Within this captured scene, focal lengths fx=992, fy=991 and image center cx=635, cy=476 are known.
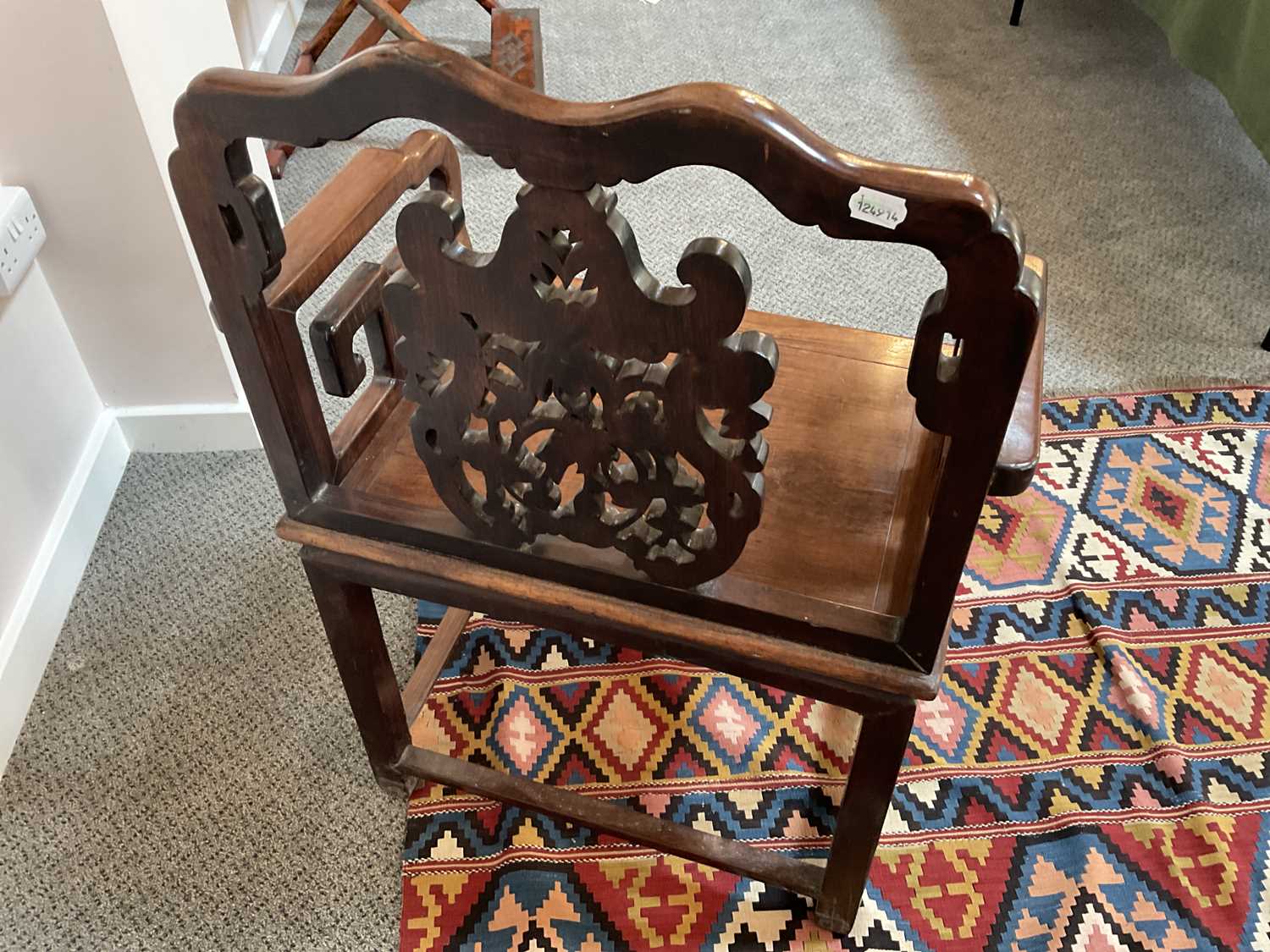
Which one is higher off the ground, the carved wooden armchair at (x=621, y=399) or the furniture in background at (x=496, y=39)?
the carved wooden armchair at (x=621, y=399)

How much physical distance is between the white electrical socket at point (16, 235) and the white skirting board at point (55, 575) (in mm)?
317

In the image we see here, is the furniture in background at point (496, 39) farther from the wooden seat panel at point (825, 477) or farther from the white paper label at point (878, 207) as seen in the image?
the white paper label at point (878, 207)

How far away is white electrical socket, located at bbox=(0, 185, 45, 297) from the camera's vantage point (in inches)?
48.9

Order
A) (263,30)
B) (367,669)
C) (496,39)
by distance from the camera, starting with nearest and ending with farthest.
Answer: (367,669), (496,39), (263,30)

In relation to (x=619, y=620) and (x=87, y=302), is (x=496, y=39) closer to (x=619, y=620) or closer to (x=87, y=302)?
(x=87, y=302)

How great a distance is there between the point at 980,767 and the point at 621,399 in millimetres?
811

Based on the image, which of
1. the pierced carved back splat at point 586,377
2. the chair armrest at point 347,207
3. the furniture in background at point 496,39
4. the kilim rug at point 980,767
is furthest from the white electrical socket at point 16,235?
the furniture in background at point 496,39

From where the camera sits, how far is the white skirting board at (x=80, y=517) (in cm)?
128

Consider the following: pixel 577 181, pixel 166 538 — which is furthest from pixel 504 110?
pixel 166 538

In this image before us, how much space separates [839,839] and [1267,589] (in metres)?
0.85

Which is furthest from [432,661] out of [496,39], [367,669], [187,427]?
[496,39]

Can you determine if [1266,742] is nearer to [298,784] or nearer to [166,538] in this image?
[298,784]

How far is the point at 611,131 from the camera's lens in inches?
21.9

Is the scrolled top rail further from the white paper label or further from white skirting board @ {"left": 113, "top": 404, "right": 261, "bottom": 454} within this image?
white skirting board @ {"left": 113, "top": 404, "right": 261, "bottom": 454}
